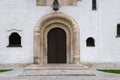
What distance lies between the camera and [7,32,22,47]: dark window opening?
848 inches

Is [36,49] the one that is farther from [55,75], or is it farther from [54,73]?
[55,75]

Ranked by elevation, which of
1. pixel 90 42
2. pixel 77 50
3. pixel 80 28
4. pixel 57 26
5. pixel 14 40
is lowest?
pixel 77 50

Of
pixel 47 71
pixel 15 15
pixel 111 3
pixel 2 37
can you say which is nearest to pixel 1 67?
pixel 2 37

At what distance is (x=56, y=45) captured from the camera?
22188mm

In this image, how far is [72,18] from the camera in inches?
845

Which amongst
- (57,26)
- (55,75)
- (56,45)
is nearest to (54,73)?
(55,75)

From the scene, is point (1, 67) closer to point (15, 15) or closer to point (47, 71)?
point (15, 15)

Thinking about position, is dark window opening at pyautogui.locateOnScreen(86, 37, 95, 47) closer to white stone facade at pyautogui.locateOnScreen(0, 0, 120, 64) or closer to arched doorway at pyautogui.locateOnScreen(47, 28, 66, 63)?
white stone facade at pyautogui.locateOnScreen(0, 0, 120, 64)

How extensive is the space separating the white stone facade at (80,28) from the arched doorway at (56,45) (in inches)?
49.3

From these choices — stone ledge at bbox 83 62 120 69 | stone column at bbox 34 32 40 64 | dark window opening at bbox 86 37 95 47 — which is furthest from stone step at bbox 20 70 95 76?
dark window opening at bbox 86 37 95 47

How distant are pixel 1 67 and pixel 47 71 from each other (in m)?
4.91

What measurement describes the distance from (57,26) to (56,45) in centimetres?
118

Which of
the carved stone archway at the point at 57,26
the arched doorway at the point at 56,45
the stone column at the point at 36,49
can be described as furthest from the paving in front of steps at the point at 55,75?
the arched doorway at the point at 56,45

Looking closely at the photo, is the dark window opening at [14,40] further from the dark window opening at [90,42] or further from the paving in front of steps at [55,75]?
the dark window opening at [90,42]
